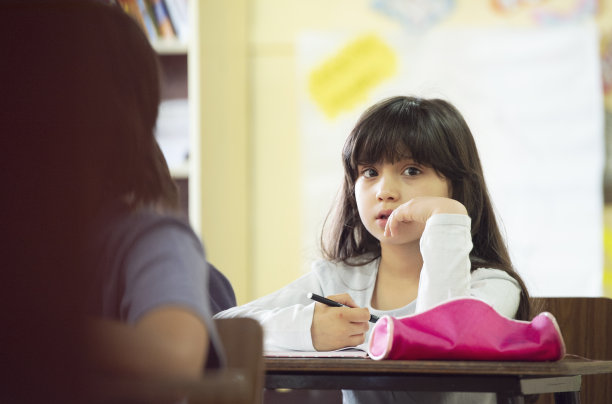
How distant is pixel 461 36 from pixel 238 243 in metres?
1.25

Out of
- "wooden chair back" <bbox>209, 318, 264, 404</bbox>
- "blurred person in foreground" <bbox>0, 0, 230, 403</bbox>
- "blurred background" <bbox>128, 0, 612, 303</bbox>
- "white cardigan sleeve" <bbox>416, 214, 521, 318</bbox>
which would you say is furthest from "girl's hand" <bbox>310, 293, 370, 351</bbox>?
"blurred background" <bbox>128, 0, 612, 303</bbox>

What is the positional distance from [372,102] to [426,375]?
2.54 meters

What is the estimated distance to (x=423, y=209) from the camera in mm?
1475

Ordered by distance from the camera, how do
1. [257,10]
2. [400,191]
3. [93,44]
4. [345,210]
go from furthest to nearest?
[257,10] < [345,210] < [400,191] < [93,44]

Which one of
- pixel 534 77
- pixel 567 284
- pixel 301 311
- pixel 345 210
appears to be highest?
pixel 534 77

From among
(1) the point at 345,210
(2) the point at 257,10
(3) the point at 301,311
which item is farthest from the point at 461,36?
(3) the point at 301,311

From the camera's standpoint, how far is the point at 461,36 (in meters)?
3.45

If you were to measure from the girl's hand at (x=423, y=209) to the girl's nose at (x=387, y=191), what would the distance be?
84 millimetres

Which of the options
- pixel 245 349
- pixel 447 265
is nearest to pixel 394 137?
pixel 447 265

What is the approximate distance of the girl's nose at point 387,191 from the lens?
164 cm

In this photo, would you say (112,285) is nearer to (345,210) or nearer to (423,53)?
(345,210)

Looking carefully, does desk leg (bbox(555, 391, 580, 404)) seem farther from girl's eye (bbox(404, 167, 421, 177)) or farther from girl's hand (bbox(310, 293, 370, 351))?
girl's eye (bbox(404, 167, 421, 177))

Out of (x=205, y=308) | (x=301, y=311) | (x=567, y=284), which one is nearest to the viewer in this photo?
(x=205, y=308)

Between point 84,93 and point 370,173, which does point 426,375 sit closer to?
point 84,93
